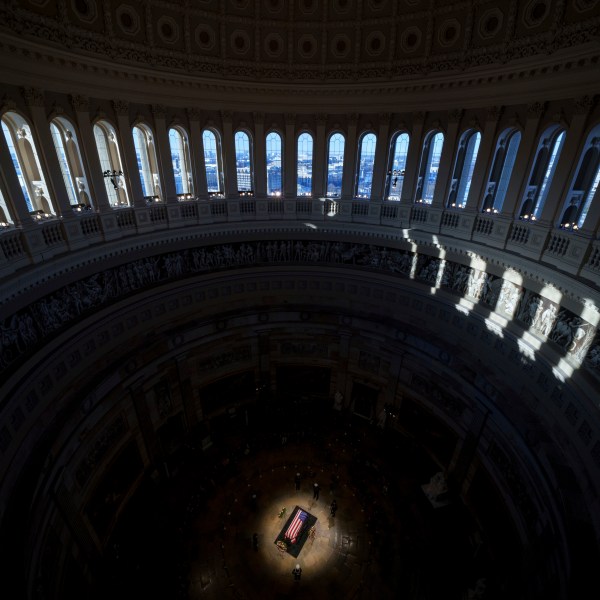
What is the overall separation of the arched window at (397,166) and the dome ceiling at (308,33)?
2616 mm

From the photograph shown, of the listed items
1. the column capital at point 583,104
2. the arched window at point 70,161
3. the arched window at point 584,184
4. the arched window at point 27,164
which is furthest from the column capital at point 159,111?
the arched window at point 584,184

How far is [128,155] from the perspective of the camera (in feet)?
49.5

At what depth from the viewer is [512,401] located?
13.4m

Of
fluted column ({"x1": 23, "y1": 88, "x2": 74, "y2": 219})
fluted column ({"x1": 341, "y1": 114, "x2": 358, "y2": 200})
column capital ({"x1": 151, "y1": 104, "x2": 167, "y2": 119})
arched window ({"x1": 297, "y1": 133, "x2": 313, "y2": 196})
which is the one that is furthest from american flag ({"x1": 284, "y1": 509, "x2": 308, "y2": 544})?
column capital ({"x1": 151, "y1": 104, "x2": 167, "y2": 119})

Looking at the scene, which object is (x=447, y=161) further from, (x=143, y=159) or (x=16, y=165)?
(x=16, y=165)

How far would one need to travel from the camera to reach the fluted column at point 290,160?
703 inches

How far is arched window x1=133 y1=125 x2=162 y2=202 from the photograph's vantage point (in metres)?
15.9

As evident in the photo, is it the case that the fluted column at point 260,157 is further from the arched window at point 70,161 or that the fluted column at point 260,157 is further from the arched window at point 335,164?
the arched window at point 70,161

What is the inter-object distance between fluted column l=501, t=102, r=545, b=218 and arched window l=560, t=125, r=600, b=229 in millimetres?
1642

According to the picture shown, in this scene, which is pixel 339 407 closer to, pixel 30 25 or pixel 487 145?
pixel 487 145

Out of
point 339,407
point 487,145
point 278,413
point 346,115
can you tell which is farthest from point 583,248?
point 278,413

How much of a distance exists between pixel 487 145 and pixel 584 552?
13324mm

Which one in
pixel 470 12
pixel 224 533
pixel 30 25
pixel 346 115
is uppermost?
pixel 470 12

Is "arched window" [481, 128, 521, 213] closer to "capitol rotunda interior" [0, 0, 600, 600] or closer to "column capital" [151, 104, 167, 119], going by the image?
"capitol rotunda interior" [0, 0, 600, 600]
